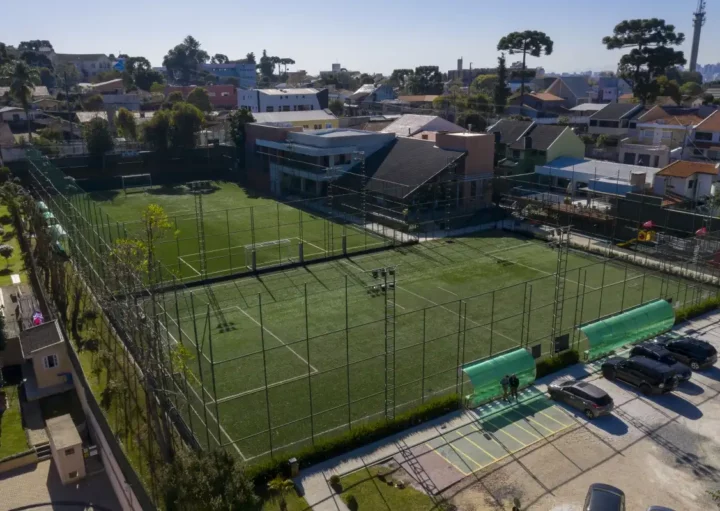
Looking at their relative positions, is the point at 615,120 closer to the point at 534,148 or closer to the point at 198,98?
the point at 534,148

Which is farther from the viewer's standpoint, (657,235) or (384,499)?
(657,235)

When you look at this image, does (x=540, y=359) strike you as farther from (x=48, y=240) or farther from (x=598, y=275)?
(x=48, y=240)

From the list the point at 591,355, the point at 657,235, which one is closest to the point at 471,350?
the point at 591,355

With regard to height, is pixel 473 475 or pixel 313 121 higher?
pixel 313 121

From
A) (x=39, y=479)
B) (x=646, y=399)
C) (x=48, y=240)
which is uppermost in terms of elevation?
(x=48, y=240)

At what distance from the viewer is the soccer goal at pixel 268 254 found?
34406 millimetres

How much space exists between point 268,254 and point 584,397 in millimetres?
22408

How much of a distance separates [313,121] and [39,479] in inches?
2354

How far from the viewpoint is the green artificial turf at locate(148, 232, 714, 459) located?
1961 centimetres

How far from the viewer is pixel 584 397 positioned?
1950cm

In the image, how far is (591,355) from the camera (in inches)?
912

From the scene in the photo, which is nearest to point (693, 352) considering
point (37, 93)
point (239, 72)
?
point (37, 93)

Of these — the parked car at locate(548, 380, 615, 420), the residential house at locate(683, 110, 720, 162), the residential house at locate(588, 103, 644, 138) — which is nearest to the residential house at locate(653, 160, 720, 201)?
the residential house at locate(683, 110, 720, 162)

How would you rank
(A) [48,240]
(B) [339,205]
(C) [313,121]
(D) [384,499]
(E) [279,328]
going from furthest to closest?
(C) [313,121]
(B) [339,205]
(A) [48,240]
(E) [279,328]
(D) [384,499]
